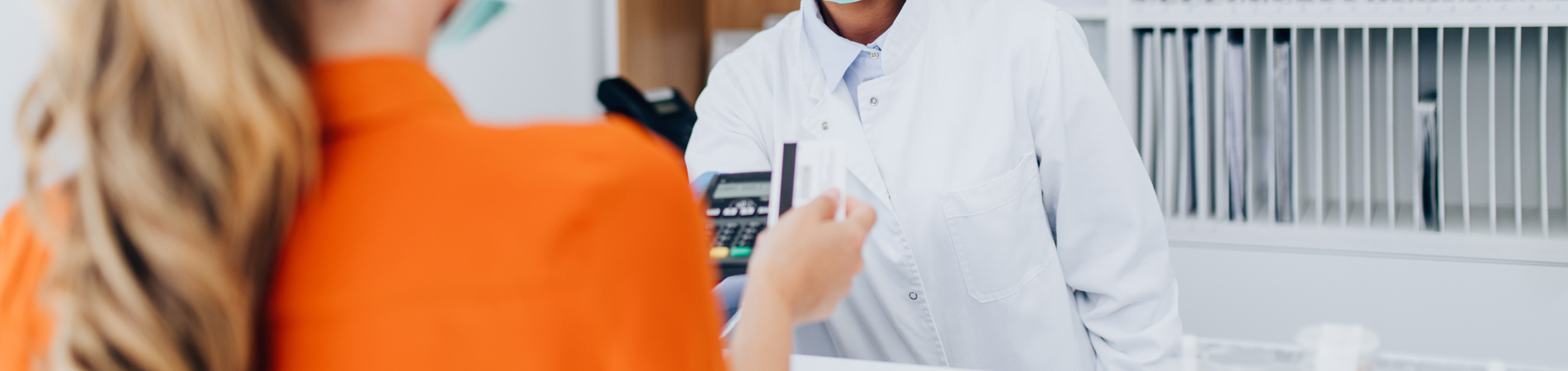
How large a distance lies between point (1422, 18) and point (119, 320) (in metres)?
1.70

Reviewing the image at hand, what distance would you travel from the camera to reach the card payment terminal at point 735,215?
2.81ft

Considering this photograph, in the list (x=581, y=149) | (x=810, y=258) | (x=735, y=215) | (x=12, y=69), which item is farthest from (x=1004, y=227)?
(x=12, y=69)

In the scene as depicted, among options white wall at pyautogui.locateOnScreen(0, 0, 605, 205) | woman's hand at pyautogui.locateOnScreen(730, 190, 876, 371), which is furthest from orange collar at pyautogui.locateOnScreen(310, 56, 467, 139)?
white wall at pyautogui.locateOnScreen(0, 0, 605, 205)

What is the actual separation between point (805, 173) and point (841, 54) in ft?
1.34

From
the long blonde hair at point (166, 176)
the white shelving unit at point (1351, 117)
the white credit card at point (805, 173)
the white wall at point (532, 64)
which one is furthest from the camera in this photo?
the white wall at point (532, 64)

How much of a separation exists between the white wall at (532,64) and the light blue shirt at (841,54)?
0.56m

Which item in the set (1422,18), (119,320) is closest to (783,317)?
(119,320)

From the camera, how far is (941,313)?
1169 millimetres

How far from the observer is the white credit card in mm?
794

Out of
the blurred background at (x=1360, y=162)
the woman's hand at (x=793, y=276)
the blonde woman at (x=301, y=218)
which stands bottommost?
the blurred background at (x=1360, y=162)

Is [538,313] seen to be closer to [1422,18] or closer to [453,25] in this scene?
[453,25]

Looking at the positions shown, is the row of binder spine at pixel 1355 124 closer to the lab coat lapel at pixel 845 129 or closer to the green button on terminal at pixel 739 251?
the lab coat lapel at pixel 845 129

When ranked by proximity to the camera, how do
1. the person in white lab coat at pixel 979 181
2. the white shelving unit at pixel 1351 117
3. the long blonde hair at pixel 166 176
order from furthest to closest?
the white shelving unit at pixel 1351 117
the person in white lab coat at pixel 979 181
the long blonde hair at pixel 166 176

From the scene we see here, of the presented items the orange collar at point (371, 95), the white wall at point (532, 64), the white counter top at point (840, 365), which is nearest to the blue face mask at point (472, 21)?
the orange collar at point (371, 95)
